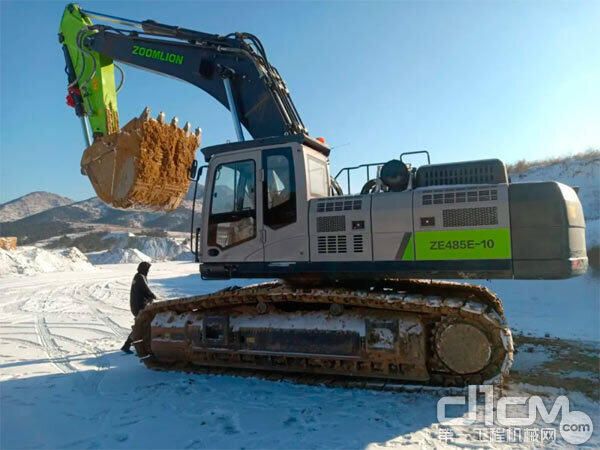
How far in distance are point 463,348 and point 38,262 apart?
79.5 ft

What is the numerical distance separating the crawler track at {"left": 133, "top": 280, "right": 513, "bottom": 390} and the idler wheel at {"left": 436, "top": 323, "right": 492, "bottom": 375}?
0.01 meters

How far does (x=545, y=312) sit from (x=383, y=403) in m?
7.95

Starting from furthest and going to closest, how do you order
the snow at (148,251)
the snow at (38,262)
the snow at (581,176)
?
the snow at (148,251)
the snow at (38,262)
the snow at (581,176)

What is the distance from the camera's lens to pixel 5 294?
1471cm

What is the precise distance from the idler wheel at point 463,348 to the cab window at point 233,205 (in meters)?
2.82

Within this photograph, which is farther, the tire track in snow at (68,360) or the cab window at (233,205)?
the cab window at (233,205)

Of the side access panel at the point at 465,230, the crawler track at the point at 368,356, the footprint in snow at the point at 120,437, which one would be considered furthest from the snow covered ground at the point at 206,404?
the side access panel at the point at 465,230

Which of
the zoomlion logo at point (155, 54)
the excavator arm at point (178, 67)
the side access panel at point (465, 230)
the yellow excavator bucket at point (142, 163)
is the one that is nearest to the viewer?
the side access panel at point (465, 230)

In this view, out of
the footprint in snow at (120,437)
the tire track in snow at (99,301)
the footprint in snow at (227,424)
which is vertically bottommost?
the footprint in snow at (227,424)

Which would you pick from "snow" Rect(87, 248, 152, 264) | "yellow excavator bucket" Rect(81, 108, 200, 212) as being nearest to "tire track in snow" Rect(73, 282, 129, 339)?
"yellow excavator bucket" Rect(81, 108, 200, 212)

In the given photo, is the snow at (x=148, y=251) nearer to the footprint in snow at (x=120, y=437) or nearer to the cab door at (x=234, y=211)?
the cab door at (x=234, y=211)

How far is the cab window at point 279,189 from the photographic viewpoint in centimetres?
567

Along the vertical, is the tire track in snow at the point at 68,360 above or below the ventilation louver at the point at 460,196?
below

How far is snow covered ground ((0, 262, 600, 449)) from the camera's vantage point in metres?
4.00
